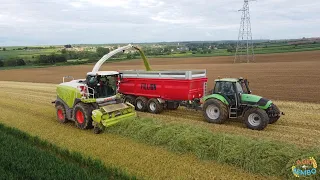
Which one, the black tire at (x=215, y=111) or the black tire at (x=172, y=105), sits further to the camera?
the black tire at (x=172, y=105)

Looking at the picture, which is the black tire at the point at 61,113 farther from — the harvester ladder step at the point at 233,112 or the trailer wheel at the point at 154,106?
the harvester ladder step at the point at 233,112

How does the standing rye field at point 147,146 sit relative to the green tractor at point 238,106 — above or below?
below

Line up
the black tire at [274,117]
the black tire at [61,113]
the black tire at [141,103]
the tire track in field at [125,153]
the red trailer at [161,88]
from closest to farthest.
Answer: the tire track in field at [125,153], the black tire at [274,117], the black tire at [61,113], the red trailer at [161,88], the black tire at [141,103]

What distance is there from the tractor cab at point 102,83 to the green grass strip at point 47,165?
9.67ft

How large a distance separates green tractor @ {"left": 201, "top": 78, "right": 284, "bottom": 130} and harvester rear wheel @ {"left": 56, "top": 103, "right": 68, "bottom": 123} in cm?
555

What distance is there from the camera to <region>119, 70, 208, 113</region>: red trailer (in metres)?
11.8

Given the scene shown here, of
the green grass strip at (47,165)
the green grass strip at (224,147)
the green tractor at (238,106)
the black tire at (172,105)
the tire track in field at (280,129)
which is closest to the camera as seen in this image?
the green grass strip at (47,165)

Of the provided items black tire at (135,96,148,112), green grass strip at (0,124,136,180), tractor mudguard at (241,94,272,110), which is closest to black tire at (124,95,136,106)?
black tire at (135,96,148,112)

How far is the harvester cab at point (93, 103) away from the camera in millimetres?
10203

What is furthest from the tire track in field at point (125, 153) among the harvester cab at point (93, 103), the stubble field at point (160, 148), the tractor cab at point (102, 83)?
the tractor cab at point (102, 83)

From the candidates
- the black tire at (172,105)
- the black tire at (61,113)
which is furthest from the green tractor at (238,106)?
the black tire at (61,113)

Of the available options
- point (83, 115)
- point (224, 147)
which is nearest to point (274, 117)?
point (224, 147)

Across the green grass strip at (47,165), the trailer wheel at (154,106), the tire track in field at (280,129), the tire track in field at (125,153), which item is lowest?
the tire track in field at (125,153)

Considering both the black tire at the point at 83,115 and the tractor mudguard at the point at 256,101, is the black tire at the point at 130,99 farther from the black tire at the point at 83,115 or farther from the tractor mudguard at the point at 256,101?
the tractor mudguard at the point at 256,101
